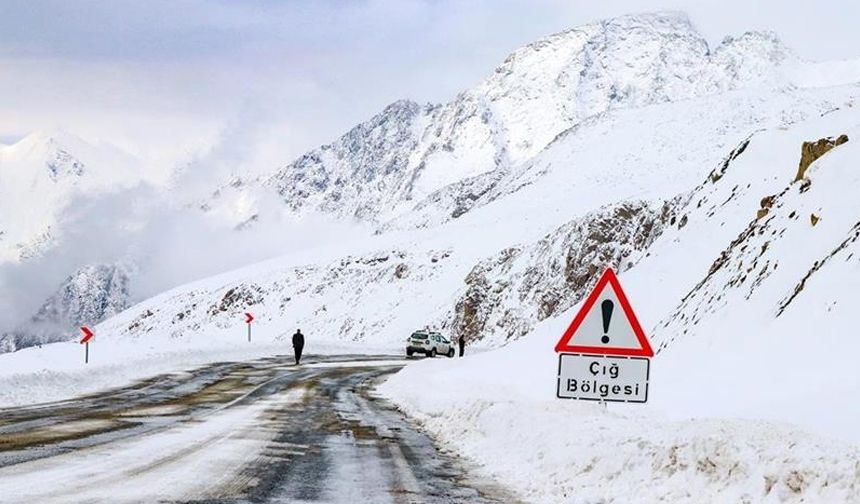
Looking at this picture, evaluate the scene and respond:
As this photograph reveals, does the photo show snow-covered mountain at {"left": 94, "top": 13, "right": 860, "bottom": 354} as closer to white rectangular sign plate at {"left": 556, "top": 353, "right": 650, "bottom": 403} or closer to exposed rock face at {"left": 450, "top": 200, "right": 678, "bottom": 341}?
exposed rock face at {"left": 450, "top": 200, "right": 678, "bottom": 341}

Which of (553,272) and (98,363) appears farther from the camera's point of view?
(553,272)

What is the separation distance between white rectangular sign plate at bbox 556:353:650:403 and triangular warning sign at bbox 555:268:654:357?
0.20 meters

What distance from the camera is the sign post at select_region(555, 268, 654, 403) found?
11078mm

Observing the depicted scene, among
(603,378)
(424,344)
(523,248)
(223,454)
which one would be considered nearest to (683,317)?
(603,378)

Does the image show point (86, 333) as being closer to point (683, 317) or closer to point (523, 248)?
point (683, 317)

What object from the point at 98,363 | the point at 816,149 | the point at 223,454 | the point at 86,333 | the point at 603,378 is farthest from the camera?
the point at 86,333

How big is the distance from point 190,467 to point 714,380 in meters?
8.64

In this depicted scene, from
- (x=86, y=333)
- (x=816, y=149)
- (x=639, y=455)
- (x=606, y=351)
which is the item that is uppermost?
(x=816, y=149)

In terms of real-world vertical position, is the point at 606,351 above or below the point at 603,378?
above

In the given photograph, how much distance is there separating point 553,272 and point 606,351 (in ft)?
204

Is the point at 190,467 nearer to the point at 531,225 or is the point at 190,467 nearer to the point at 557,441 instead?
the point at 557,441

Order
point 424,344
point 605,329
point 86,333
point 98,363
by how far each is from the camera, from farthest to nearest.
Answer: point 424,344 → point 86,333 → point 98,363 → point 605,329

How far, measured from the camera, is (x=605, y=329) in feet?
36.5

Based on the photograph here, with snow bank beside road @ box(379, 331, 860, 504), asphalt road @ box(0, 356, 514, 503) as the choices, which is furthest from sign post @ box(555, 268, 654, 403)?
asphalt road @ box(0, 356, 514, 503)
